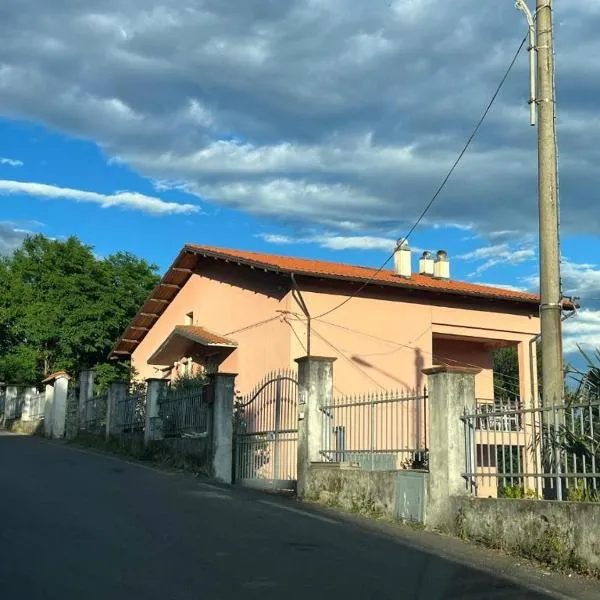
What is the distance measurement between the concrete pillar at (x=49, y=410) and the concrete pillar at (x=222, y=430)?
612 inches

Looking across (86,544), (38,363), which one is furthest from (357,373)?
(38,363)

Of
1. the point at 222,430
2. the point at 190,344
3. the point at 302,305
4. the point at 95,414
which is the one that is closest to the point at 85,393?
the point at 95,414

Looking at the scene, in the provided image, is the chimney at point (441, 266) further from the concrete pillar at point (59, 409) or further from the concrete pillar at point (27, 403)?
the concrete pillar at point (27, 403)

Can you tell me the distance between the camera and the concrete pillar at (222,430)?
15508 mm

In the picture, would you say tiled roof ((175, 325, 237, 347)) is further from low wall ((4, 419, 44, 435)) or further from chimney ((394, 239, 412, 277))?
low wall ((4, 419, 44, 435))

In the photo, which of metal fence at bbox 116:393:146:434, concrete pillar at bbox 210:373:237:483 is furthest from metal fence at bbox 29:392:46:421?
concrete pillar at bbox 210:373:237:483

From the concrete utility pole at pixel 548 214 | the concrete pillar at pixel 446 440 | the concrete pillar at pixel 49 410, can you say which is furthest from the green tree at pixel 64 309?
the concrete utility pole at pixel 548 214

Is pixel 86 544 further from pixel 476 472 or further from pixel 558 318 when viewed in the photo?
pixel 558 318

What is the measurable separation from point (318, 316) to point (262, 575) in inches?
519

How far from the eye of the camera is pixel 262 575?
22.3ft

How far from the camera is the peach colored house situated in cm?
1976

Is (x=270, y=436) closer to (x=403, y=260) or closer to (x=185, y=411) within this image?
(x=185, y=411)

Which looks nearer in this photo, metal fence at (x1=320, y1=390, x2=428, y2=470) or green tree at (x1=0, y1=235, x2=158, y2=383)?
metal fence at (x1=320, y1=390, x2=428, y2=470)

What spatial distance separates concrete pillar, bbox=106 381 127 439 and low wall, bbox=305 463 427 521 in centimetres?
1174
